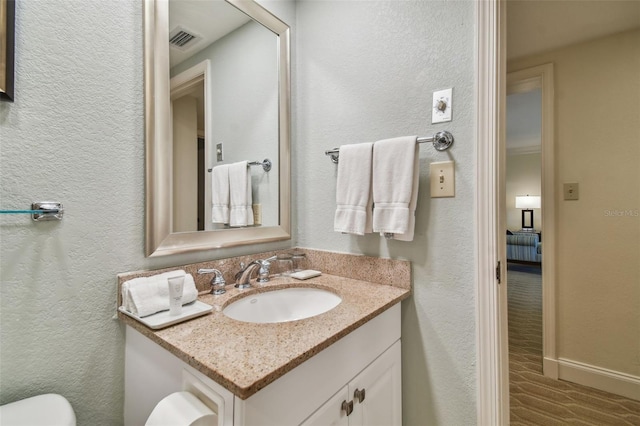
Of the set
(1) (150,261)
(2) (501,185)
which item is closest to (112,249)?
(1) (150,261)

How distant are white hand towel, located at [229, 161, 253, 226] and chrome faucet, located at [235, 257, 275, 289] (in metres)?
0.19

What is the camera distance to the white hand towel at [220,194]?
3.59 ft

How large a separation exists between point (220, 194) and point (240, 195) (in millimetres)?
89

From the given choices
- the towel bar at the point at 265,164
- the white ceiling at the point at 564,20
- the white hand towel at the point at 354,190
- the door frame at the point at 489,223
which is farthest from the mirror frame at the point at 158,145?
the white ceiling at the point at 564,20

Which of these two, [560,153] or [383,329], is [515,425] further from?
[560,153]

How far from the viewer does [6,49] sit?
25.4 inches

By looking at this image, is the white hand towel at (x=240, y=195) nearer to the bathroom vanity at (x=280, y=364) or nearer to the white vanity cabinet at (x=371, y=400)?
the bathroom vanity at (x=280, y=364)

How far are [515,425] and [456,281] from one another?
1.07 meters

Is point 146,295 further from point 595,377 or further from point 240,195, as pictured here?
point 595,377

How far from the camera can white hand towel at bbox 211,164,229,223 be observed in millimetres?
1095

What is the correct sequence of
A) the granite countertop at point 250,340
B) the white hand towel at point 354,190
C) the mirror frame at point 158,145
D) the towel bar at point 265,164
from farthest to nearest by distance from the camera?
the towel bar at point 265,164
the white hand towel at point 354,190
the mirror frame at point 158,145
the granite countertop at point 250,340

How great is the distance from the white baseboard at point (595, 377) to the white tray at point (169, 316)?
2244mm

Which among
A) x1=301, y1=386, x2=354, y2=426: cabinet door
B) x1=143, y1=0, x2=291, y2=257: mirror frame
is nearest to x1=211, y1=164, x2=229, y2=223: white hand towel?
x1=143, y1=0, x2=291, y2=257: mirror frame

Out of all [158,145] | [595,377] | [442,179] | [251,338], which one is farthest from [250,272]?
[595,377]
